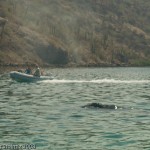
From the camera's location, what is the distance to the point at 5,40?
5846 inches

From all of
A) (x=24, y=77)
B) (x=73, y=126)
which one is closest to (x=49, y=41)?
(x=24, y=77)

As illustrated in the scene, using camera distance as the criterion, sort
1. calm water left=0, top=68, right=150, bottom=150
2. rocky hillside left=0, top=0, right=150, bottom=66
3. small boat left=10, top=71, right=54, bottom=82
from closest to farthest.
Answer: calm water left=0, top=68, right=150, bottom=150, small boat left=10, top=71, right=54, bottom=82, rocky hillside left=0, top=0, right=150, bottom=66

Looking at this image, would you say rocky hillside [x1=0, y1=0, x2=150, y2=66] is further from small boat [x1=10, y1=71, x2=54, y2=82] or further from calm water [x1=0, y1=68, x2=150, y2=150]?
calm water [x1=0, y1=68, x2=150, y2=150]

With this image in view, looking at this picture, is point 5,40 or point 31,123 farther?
point 5,40

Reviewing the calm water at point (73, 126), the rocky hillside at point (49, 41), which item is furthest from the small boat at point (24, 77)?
the rocky hillside at point (49, 41)

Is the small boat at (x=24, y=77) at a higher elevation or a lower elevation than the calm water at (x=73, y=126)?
higher

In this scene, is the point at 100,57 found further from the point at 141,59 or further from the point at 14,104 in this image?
the point at 14,104

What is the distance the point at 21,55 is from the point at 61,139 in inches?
4895

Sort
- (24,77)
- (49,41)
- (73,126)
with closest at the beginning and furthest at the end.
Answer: (73,126)
(24,77)
(49,41)

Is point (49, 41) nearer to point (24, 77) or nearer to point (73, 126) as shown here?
point (24, 77)

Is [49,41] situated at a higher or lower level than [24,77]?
higher

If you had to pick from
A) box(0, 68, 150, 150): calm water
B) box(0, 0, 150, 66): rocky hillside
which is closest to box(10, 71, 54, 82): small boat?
box(0, 68, 150, 150): calm water

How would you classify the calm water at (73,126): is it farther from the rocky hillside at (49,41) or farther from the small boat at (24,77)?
the rocky hillside at (49,41)

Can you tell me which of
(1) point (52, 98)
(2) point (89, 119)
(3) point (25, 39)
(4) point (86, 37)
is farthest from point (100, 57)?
(2) point (89, 119)
